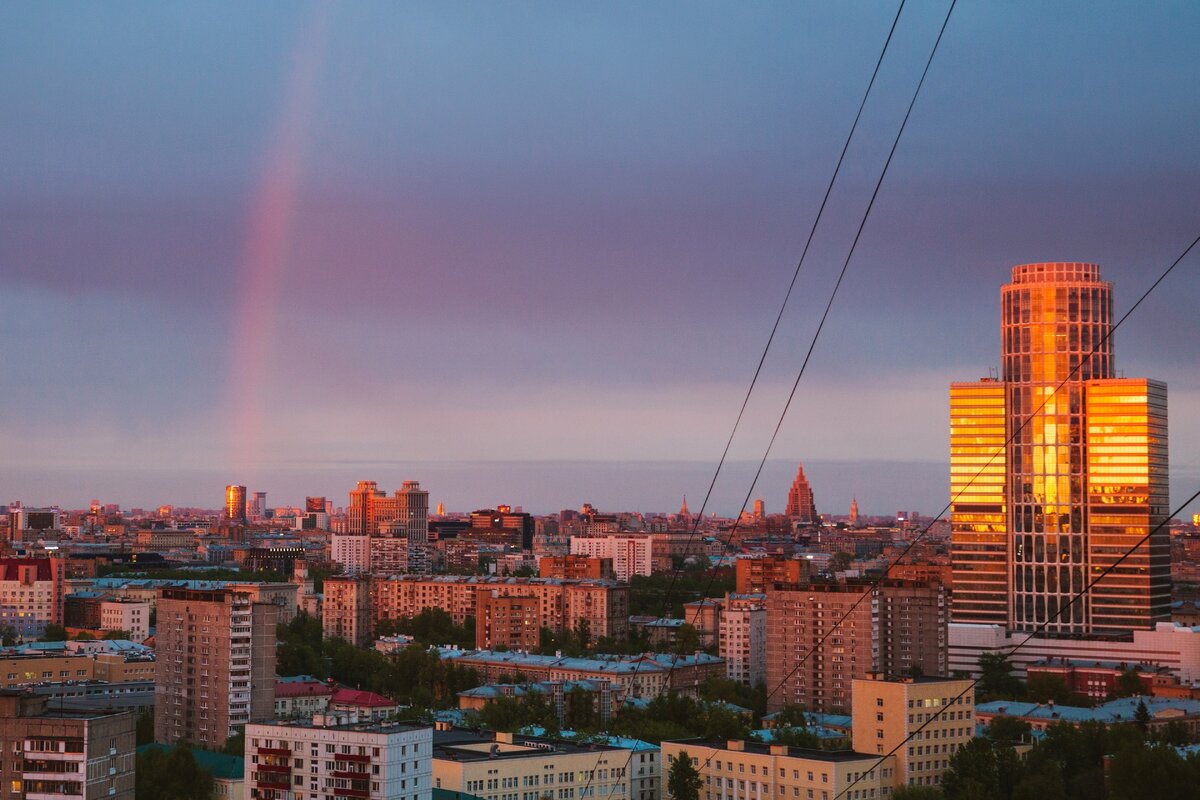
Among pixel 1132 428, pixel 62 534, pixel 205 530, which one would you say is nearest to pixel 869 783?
pixel 1132 428

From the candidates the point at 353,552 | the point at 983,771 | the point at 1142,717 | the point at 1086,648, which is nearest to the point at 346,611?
the point at 1086,648

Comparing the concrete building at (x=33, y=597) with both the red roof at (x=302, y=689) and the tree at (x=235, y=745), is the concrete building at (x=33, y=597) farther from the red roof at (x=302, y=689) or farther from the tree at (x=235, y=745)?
the tree at (x=235, y=745)

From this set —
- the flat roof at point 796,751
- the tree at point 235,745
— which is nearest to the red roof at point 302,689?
the tree at point 235,745

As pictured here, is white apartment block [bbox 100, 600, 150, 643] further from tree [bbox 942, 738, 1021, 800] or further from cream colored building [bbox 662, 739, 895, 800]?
tree [bbox 942, 738, 1021, 800]

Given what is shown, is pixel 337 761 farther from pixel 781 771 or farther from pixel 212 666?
pixel 212 666

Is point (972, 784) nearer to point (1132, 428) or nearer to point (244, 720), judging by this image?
point (244, 720)

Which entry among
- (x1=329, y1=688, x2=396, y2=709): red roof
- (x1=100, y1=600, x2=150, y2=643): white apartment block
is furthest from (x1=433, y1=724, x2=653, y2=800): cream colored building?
(x1=100, y1=600, x2=150, y2=643): white apartment block
